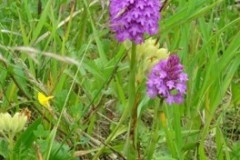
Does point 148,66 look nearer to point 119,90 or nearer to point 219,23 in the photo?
point 119,90

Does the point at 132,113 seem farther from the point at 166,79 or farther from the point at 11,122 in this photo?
the point at 11,122

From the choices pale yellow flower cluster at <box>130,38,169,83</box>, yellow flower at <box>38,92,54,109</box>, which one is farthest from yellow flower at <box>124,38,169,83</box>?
yellow flower at <box>38,92,54,109</box>

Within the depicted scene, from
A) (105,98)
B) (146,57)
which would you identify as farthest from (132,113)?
(105,98)

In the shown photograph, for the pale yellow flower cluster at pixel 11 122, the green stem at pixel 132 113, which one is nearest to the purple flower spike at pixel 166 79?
the green stem at pixel 132 113

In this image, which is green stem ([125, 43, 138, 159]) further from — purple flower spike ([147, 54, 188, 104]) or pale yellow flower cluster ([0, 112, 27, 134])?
pale yellow flower cluster ([0, 112, 27, 134])

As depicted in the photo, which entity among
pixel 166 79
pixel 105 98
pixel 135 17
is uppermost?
pixel 135 17
